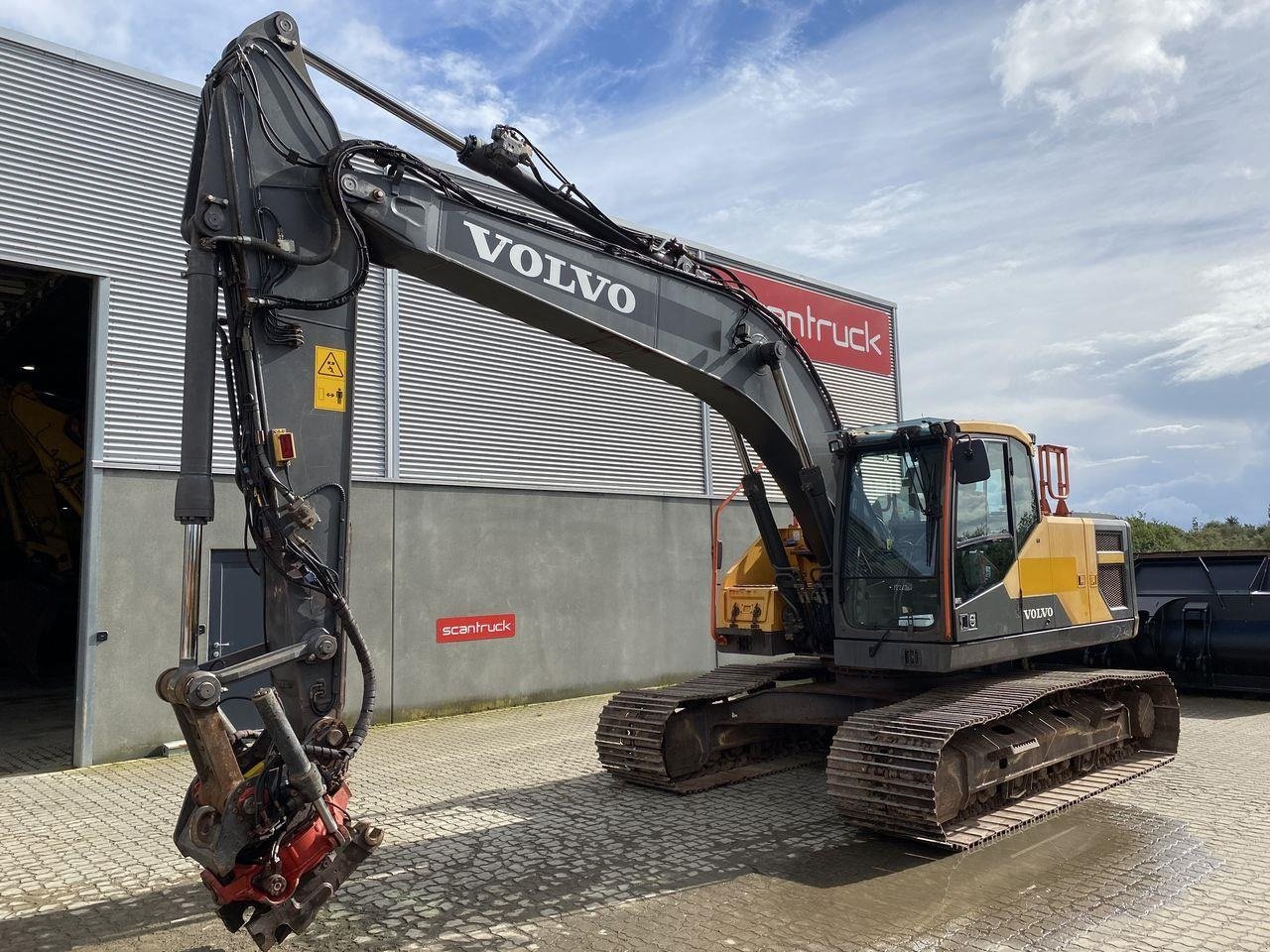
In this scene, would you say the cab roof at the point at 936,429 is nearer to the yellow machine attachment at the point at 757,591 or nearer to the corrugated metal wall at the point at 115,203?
the yellow machine attachment at the point at 757,591

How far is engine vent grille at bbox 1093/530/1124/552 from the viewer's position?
8.49 m

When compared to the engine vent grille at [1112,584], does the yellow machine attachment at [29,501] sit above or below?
above

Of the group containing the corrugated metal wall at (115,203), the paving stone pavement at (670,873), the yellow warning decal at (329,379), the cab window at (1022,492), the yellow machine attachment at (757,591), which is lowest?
the paving stone pavement at (670,873)

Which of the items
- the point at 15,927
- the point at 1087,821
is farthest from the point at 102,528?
the point at 1087,821

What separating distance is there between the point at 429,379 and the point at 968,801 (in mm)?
8125

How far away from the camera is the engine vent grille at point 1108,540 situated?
27.9ft

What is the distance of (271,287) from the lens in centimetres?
480

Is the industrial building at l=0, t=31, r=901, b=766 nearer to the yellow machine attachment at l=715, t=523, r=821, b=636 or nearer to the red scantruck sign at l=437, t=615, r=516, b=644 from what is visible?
the red scantruck sign at l=437, t=615, r=516, b=644

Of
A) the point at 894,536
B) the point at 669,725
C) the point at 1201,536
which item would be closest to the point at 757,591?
the point at 669,725

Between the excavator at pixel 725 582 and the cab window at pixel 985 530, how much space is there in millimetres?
23

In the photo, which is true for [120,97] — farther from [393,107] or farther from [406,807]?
[406,807]

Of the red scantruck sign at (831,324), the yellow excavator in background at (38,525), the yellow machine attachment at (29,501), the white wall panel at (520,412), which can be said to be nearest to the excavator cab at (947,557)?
the white wall panel at (520,412)

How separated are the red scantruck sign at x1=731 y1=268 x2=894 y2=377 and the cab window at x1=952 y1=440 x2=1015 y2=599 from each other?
29.3ft

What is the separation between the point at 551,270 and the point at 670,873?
3619 mm
